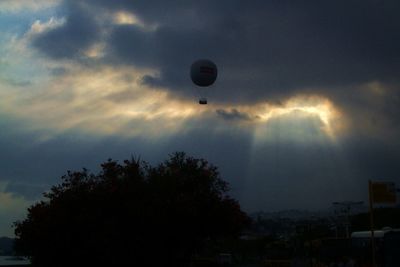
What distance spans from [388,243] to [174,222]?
1074cm

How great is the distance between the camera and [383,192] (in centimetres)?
2192

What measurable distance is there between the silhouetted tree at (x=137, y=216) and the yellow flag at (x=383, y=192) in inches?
412

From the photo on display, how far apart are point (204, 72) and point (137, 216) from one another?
1304 centimetres

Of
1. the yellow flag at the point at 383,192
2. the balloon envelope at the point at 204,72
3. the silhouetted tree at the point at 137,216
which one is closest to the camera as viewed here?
the yellow flag at the point at 383,192

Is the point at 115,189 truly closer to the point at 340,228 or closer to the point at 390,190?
the point at 390,190

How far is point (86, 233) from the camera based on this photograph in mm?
31672

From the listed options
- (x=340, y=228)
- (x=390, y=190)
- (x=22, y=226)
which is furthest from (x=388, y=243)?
(x=340, y=228)

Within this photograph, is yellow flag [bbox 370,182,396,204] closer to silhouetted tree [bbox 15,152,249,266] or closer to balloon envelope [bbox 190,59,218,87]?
silhouetted tree [bbox 15,152,249,266]

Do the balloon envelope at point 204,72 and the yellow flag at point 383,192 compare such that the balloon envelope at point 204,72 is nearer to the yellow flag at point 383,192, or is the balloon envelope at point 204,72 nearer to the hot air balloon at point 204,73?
the hot air balloon at point 204,73

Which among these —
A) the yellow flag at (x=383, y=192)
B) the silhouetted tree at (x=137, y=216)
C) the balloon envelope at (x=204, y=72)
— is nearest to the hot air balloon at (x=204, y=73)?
the balloon envelope at (x=204, y=72)

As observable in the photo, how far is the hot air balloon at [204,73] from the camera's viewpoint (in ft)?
128

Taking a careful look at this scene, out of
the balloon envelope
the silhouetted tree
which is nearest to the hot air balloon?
the balloon envelope

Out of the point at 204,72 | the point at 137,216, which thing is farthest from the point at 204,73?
the point at 137,216

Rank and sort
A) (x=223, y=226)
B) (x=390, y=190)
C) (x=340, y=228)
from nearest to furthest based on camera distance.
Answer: (x=390, y=190) < (x=223, y=226) < (x=340, y=228)
